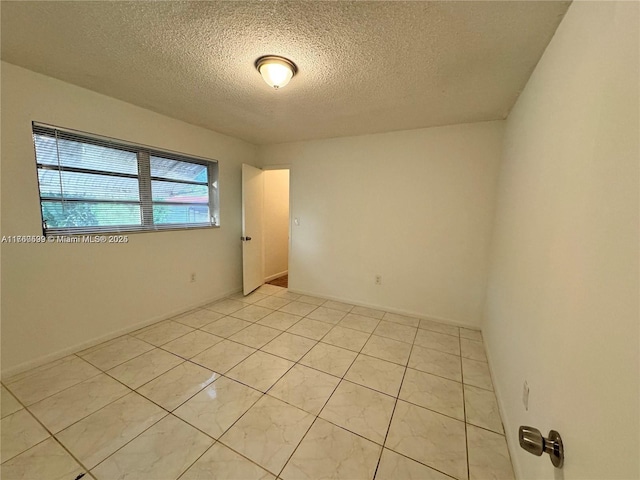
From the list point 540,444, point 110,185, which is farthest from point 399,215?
point 110,185

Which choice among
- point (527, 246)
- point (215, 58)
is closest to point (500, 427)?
point (527, 246)

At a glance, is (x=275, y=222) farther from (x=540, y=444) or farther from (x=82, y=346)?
(x=540, y=444)

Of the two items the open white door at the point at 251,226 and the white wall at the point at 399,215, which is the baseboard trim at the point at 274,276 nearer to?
the open white door at the point at 251,226

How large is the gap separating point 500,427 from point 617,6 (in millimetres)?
2148

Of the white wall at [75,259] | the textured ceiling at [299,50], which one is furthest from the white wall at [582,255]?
the white wall at [75,259]

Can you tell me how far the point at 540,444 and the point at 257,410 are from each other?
159 centimetres

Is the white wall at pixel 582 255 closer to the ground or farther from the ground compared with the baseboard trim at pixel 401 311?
farther from the ground

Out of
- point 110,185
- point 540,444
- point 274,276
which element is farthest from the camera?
point 274,276

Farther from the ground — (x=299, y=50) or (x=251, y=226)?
(x=299, y=50)

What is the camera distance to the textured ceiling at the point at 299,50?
1.27 m

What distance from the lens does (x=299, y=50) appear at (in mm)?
1567

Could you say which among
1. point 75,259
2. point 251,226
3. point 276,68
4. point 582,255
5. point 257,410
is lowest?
point 257,410

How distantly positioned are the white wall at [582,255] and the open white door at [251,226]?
3.23m

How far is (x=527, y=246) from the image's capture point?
1480 mm
